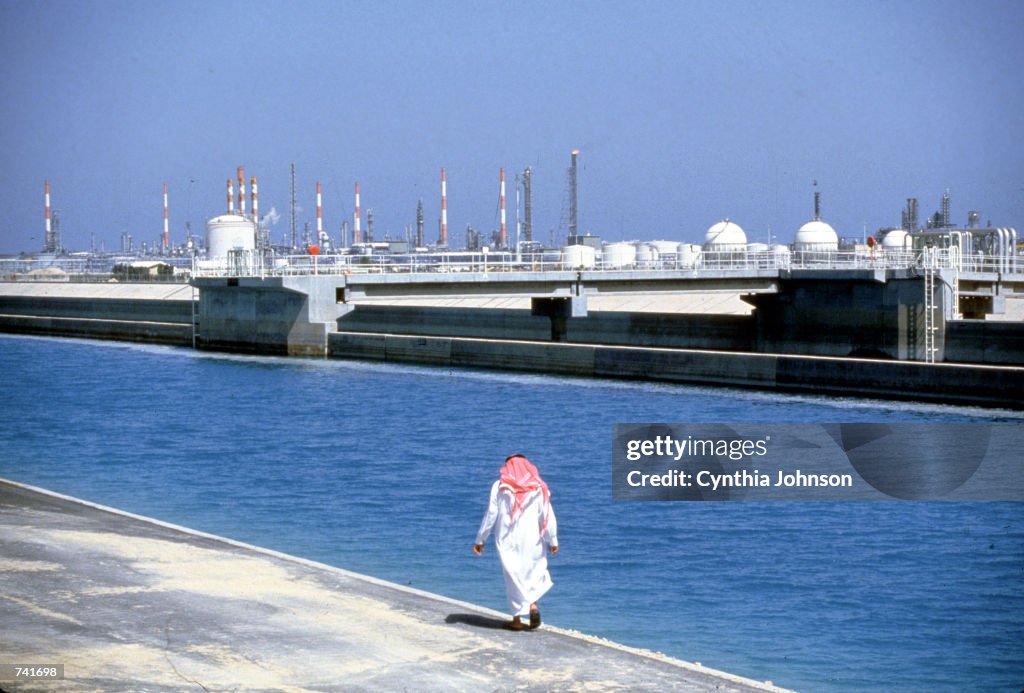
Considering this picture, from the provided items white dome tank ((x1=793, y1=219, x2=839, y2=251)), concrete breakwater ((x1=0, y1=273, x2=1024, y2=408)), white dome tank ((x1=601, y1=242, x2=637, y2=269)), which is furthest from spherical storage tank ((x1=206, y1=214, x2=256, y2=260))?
white dome tank ((x1=793, y1=219, x2=839, y2=251))

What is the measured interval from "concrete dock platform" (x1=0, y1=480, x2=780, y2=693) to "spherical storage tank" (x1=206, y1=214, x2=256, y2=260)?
60.8 meters

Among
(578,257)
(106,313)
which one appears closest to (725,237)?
(578,257)

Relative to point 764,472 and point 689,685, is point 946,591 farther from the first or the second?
point 764,472

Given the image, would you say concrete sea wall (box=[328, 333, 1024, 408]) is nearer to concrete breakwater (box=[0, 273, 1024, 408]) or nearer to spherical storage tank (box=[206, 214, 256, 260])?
concrete breakwater (box=[0, 273, 1024, 408])

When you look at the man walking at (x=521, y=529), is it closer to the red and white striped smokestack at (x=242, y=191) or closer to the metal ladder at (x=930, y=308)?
the metal ladder at (x=930, y=308)

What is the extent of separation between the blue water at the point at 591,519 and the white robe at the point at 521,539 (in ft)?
11.5

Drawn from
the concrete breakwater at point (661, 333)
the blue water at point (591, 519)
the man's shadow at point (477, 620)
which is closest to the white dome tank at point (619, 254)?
the concrete breakwater at point (661, 333)

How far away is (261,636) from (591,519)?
38.0ft

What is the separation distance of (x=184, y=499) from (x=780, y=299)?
34.7 m

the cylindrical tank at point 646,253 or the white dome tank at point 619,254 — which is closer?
the cylindrical tank at point 646,253

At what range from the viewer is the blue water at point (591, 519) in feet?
49.1

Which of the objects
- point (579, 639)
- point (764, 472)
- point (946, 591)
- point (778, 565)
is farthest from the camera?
point (764, 472)

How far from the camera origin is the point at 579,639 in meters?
10.9

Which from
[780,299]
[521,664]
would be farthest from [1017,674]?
[780,299]
